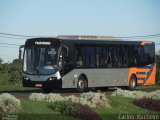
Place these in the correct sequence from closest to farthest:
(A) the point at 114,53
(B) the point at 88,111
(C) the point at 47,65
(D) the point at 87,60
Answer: (B) the point at 88,111, (C) the point at 47,65, (D) the point at 87,60, (A) the point at 114,53

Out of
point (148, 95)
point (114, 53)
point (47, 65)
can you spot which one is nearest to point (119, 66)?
point (114, 53)

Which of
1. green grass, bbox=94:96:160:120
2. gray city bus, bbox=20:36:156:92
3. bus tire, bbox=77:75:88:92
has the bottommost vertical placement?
green grass, bbox=94:96:160:120

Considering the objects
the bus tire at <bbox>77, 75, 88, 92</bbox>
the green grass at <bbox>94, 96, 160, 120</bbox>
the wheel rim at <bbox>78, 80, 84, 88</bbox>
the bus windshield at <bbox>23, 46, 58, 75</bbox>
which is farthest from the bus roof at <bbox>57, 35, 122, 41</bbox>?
the green grass at <bbox>94, 96, 160, 120</bbox>

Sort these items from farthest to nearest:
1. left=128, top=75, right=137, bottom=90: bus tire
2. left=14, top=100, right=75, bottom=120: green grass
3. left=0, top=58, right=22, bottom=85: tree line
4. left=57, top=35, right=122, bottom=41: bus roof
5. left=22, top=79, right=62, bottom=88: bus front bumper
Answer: left=0, top=58, right=22, bottom=85: tree line, left=128, top=75, right=137, bottom=90: bus tire, left=57, top=35, right=122, bottom=41: bus roof, left=22, top=79, right=62, bottom=88: bus front bumper, left=14, top=100, right=75, bottom=120: green grass

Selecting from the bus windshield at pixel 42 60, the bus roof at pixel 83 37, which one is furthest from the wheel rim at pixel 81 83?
the bus roof at pixel 83 37

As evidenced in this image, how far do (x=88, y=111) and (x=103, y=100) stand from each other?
119 inches

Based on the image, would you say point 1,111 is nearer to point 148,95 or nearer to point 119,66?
point 148,95

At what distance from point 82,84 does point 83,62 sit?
4.52 feet

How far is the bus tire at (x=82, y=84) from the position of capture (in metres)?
31.1

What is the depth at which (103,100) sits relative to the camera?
19547 millimetres

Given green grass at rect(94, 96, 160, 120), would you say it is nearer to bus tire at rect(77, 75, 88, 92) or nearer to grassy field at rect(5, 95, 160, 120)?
grassy field at rect(5, 95, 160, 120)

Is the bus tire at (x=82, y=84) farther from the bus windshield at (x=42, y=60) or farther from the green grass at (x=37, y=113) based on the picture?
the green grass at (x=37, y=113)

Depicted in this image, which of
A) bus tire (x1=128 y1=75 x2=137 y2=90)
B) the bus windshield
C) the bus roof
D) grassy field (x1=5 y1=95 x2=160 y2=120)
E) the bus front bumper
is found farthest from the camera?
bus tire (x1=128 y1=75 x2=137 y2=90)

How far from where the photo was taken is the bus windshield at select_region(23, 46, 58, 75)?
29375 millimetres
